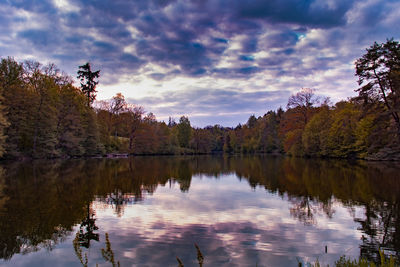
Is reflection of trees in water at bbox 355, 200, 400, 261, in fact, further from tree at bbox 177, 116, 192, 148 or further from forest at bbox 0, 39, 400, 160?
tree at bbox 177, 116, 192, 148

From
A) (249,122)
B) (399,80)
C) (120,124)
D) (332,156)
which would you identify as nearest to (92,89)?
(120,124)

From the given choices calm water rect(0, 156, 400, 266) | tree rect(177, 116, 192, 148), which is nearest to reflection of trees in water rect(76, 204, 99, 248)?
calm water rect(0, 156, 400, 266)

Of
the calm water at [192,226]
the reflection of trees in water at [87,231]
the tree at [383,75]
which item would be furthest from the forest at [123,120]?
the reflection of trees in water at [87,231]

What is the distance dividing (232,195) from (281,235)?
24.8 ft

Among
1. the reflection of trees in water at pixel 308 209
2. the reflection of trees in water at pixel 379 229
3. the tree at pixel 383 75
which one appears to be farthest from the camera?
the tree at pixel 383 75

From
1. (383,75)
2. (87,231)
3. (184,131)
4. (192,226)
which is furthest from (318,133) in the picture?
(184,131)

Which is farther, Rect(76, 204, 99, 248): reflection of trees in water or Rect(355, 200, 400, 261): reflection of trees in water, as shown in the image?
Rect(76, 204, 99, 248): reflection of trees in water

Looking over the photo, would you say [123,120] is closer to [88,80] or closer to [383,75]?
[88,80]

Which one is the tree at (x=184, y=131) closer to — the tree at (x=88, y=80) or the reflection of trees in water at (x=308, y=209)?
the tree at (x=88, y=80)

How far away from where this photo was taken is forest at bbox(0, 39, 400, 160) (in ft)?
102

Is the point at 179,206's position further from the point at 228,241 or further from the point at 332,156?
the point at 332,156

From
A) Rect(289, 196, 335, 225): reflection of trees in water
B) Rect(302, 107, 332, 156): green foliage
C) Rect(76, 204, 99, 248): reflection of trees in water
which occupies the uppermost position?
Rect(302, 107, 332, 156): green foliage

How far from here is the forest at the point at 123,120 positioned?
3097 centimetres

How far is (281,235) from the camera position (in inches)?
356
